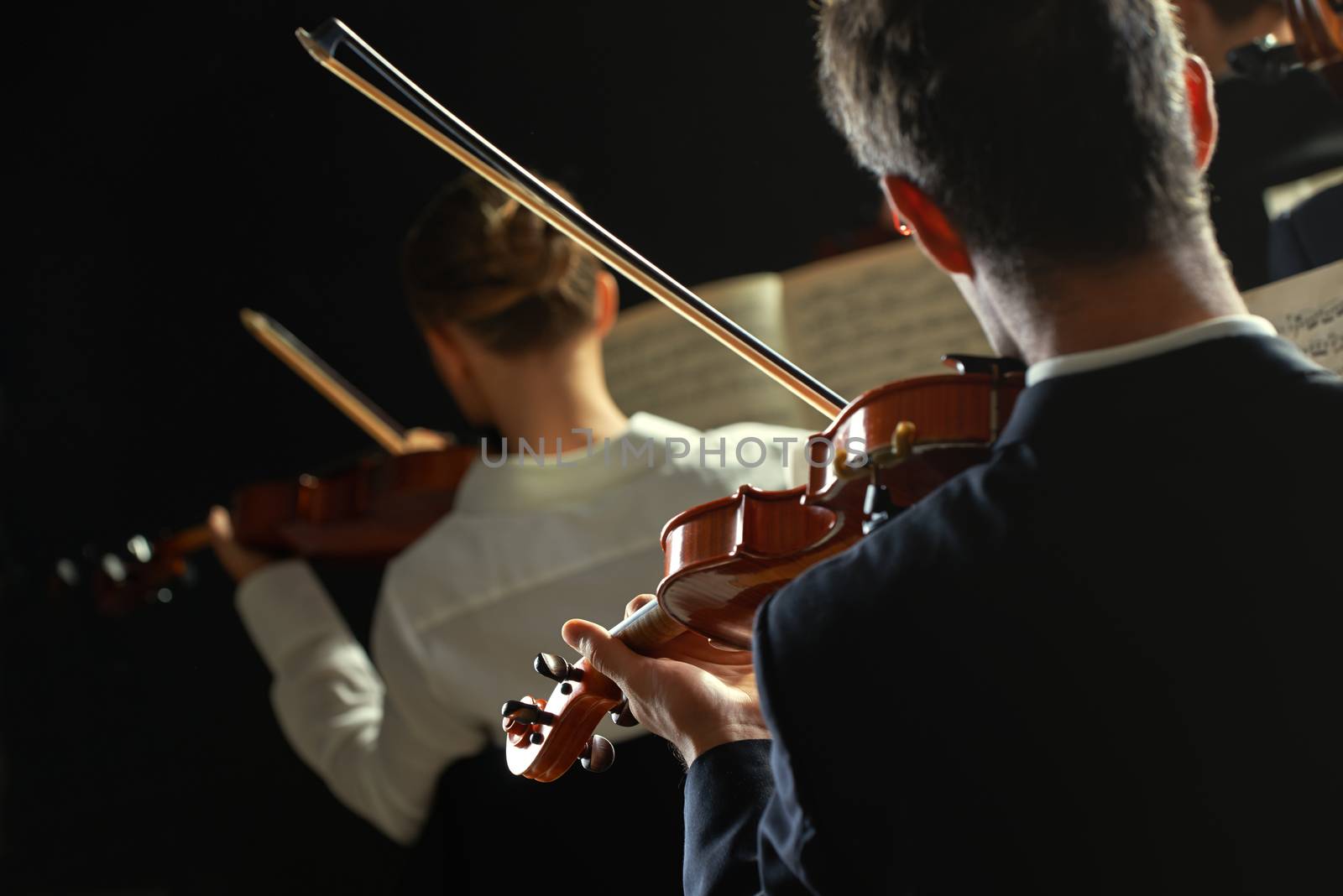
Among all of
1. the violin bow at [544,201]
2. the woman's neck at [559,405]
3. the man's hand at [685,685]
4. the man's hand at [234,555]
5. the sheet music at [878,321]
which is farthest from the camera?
the man's hand at [234,555]

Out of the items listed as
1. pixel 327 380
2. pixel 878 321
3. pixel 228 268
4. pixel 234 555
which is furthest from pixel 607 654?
pixel 228 268

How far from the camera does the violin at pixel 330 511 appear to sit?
2.28 meters

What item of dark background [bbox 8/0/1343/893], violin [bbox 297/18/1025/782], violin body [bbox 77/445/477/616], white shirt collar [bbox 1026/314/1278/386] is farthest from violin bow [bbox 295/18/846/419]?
dark background [bbox 8/0/1343/893]

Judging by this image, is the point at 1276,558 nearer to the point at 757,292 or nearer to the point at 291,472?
the point at 757,292

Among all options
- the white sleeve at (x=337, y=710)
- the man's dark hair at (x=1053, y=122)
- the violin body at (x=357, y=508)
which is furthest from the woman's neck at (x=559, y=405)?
the man's dark hair at (x=1053, y=122)

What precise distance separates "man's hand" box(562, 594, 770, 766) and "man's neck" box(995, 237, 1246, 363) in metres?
0.36

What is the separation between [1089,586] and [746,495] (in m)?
0.34

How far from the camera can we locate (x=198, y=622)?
305 cm

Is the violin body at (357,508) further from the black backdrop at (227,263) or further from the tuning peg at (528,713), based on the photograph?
the tuning peg at (528,713)

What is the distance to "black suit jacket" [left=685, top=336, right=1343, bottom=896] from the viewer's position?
28.5 inches

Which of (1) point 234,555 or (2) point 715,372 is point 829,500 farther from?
(1) point 234,555

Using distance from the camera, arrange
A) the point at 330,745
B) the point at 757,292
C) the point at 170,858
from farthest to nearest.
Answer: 1. the point at 170,858
2. the point at 757,292
3. the point at 330,745

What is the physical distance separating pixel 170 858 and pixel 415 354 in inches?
47.1

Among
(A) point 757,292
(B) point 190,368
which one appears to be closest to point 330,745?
(A) point 757,292
